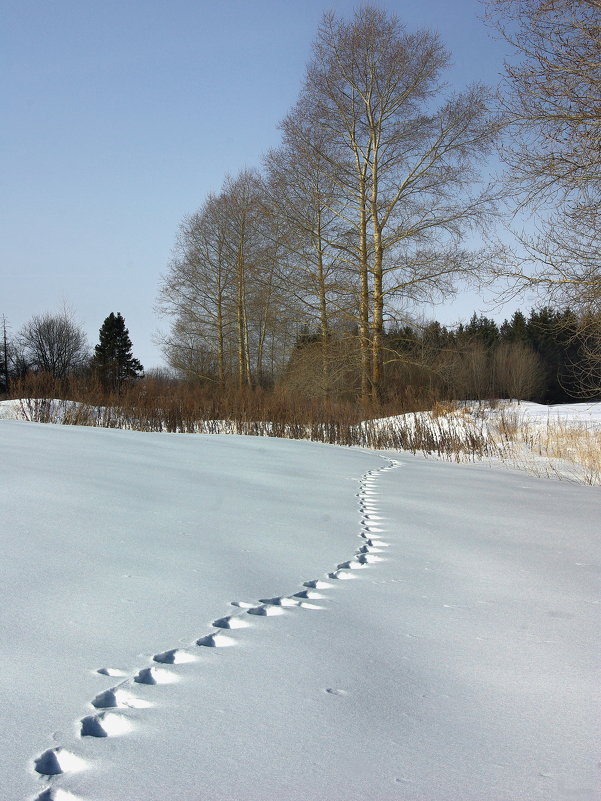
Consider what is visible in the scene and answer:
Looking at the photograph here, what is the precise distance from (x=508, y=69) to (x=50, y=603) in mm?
6122

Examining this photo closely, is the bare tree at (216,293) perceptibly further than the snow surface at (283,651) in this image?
Yes

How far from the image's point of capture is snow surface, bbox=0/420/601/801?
997 mm

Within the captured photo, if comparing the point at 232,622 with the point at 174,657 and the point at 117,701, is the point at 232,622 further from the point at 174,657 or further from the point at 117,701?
the point at 117,701

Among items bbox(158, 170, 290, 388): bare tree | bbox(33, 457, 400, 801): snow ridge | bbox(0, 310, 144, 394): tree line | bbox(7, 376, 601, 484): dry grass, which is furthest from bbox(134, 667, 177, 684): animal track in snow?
bbox(0, 310, 144, 394): tree line

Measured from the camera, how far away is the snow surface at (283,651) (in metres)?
1.00

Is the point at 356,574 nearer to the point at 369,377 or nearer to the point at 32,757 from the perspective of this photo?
the point at 32,757

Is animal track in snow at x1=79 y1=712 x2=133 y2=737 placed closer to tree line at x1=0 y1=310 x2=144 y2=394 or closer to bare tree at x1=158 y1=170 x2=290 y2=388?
bare tree at x1=158 y1=170 x2=290 y2=388

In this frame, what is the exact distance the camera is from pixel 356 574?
85.7 inches

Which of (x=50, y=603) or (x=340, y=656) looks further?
(x=50, y=603)

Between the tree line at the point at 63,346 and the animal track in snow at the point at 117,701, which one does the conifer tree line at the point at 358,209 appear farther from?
the tree line at the point at 63,346

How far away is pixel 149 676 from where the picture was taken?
129cm

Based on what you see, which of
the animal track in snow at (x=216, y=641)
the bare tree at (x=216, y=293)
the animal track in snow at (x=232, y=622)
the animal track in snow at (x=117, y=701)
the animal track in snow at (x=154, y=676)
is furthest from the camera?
the bare tree at (x=216, y=293)

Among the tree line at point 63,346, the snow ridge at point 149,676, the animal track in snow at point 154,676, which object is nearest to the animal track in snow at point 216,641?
the snow ridge at point 149,676

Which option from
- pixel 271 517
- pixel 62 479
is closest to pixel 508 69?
pixel 271 517
